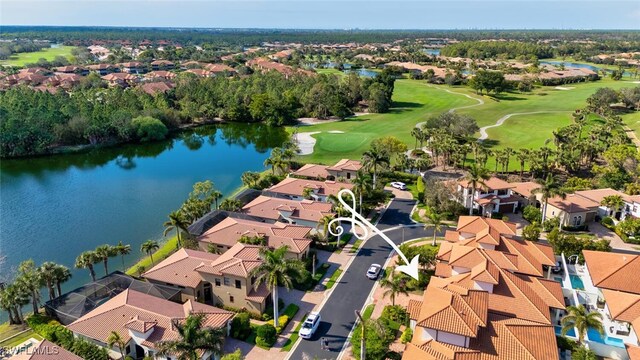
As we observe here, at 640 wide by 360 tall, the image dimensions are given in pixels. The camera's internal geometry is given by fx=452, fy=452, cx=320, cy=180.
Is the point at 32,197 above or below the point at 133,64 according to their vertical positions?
below

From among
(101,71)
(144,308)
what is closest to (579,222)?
(144,308)

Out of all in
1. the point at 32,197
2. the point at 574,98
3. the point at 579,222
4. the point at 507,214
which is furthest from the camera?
the point at 574,98

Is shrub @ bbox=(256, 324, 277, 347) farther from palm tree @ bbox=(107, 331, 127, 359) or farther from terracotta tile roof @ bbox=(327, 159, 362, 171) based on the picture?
terracotta tile roof @ bbox=(327, 159, 362, 171)

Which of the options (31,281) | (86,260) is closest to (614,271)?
(86,260)

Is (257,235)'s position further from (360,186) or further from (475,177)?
(475,177)

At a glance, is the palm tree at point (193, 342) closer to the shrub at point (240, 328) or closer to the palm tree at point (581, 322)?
the shrub at point (240, 328)

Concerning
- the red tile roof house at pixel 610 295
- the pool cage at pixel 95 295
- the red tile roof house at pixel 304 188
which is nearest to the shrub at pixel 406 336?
the red tile roof house at pixel 610 295

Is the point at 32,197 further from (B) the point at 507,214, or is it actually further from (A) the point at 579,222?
(A) the point at 579,222
